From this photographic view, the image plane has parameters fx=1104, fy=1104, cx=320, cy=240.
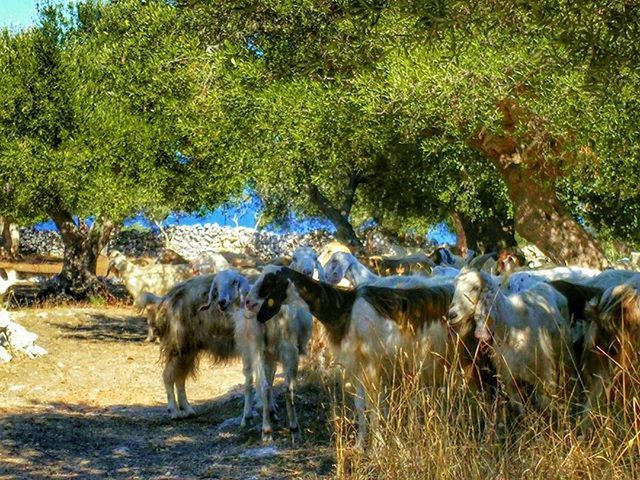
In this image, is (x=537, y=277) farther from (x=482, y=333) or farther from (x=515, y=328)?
(x=482, y=333)

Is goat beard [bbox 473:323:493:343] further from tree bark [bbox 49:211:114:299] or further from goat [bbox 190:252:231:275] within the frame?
tree bark [bbox 49:211:114:299]

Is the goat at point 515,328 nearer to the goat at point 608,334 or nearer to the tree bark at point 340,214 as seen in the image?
the goat at point 608,334

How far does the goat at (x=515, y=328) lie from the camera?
373 inches

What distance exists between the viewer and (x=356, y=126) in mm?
18609

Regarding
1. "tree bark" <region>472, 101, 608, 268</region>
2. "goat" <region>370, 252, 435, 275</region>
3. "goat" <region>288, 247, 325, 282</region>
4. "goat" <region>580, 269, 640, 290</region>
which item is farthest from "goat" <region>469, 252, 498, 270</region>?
"goat" <region>580, 269, 640, 290</region>

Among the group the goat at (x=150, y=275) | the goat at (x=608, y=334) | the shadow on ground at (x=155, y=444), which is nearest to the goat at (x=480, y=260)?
the goat at (x=150, y=275)

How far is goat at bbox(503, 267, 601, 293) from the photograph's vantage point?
12.0 meters

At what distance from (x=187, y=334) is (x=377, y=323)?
392cm

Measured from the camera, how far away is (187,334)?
1370 cm

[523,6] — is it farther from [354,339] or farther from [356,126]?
[356,126]

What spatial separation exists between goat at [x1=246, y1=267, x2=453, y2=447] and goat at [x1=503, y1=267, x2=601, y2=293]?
0.89 metres

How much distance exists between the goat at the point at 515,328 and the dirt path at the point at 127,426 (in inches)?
69.6

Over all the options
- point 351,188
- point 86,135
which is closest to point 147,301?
point 86,135

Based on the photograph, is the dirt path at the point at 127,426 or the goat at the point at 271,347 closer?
the dirt path at the point at 127,426
